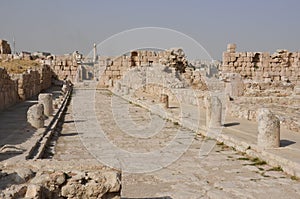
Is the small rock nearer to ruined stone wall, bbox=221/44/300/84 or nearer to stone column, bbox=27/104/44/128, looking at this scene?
stone column, bbox=27/104/44/128

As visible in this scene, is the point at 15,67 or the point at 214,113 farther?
the point at 15,67

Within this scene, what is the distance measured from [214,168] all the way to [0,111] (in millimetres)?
9002

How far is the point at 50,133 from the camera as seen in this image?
9.06m

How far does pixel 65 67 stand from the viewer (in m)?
34.0

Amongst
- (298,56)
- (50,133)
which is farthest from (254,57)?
(50,133)

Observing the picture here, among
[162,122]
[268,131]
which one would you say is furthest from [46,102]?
[268,131]

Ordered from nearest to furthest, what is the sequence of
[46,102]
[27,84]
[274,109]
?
[46,102], [274,109], [27,84]

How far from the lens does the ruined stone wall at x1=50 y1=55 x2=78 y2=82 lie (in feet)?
111

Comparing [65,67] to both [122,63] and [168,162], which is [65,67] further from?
[168,162]

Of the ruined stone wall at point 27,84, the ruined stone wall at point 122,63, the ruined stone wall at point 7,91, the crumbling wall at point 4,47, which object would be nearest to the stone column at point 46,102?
the ruined stone wall at point 7,91

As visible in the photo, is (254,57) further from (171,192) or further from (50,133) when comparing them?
(171,192)

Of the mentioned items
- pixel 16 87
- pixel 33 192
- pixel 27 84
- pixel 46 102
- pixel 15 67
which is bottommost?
pixel 33 192

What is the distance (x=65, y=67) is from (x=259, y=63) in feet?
56.8

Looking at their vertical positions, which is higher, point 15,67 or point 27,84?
point 15,67
